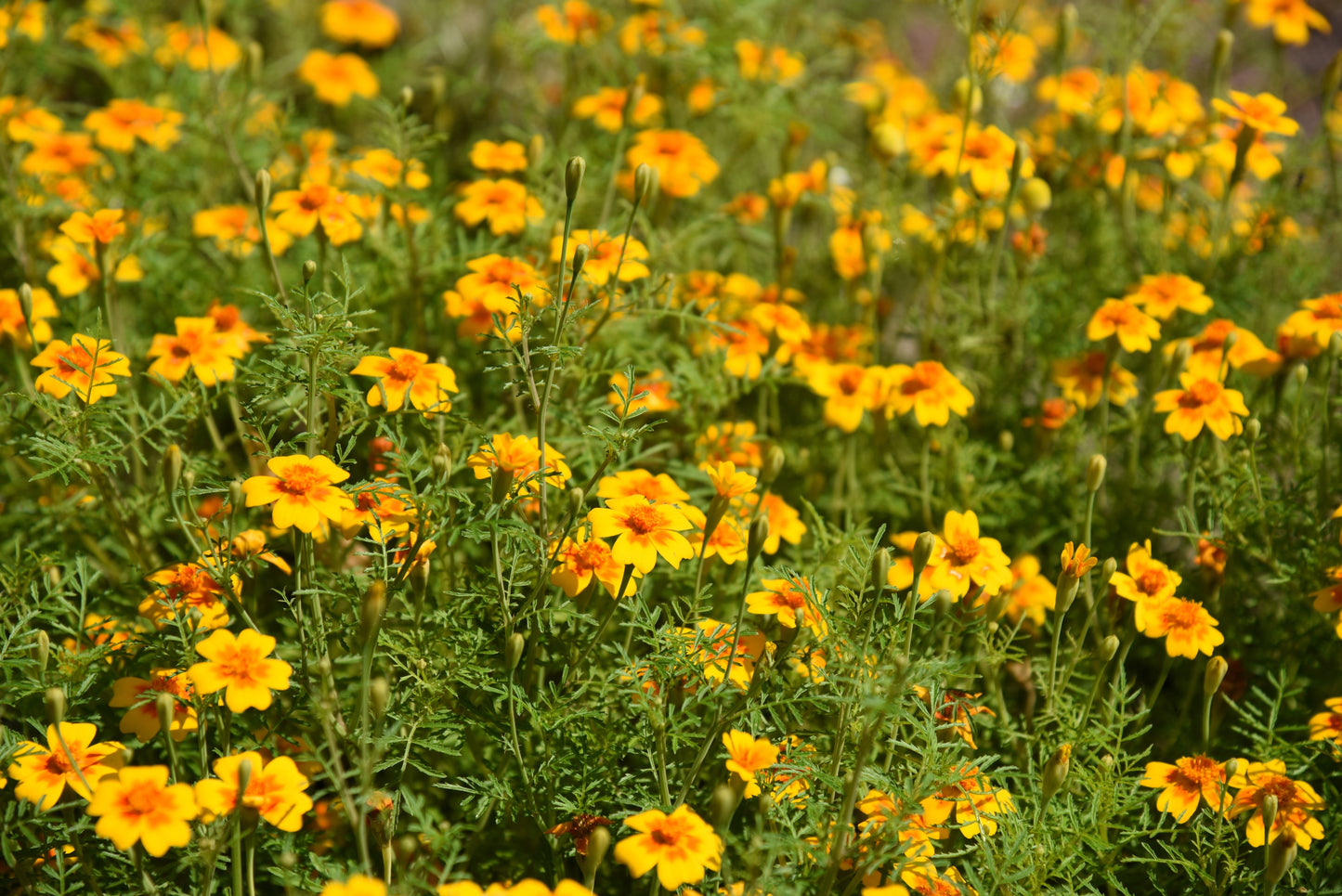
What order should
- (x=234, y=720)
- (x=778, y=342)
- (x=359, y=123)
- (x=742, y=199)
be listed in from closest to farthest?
(x=234, y=720), (x=778, y=342), (x=742, y=199), (x=359, y=123)

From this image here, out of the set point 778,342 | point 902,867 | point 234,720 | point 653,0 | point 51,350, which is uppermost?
point 653,0

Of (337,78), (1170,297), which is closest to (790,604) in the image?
(1170,297)

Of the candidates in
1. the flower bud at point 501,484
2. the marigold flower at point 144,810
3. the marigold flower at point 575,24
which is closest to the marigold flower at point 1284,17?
the marigold flower at point 575,24

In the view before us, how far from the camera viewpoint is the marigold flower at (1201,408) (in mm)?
1842

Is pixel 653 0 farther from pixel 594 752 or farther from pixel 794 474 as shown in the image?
pixel 594 752

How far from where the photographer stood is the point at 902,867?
1312 millimetres

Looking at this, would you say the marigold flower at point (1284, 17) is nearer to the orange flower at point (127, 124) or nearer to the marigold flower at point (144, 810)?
the orange flower at point (127, 124)

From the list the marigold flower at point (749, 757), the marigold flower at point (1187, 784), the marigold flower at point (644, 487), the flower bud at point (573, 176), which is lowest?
the marigold flower at point (1187, 784)

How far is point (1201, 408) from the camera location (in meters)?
1.87

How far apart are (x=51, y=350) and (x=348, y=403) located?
0.49 m

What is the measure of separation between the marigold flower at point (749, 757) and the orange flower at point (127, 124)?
6.01 feet

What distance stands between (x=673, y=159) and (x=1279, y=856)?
171 centimetres

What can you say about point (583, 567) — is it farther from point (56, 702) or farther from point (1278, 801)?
point (1278, 801)

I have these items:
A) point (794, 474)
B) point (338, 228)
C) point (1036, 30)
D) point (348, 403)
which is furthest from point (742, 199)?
point (1036, 30)
